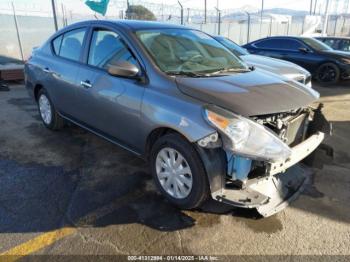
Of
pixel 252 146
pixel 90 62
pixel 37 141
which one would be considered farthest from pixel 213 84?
pixel 37 141

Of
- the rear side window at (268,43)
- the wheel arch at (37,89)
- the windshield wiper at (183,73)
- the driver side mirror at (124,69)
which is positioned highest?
the driver side mirror at (124,69)

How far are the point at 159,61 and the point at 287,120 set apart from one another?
1385 millimetres

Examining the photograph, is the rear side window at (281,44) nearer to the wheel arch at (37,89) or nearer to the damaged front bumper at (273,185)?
the damaged front bumper at (273,185)

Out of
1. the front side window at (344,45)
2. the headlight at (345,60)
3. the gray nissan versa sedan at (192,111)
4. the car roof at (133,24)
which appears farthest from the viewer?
the front side window at (344,45)

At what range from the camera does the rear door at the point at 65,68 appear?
4.21 metres

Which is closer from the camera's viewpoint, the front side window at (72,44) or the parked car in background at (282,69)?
the front side window at (72,44)

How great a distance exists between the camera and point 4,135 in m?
5.07

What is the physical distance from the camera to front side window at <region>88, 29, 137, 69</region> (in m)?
3.55

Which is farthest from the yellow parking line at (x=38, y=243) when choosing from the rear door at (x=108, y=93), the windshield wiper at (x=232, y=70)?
the windshield wiper at (x=232, y=70)

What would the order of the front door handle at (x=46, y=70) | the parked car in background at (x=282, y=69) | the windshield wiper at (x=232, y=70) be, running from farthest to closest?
the parked car in background at (x=282, y=69)
the front door handle at (x=46, y=70)
the windshield wiper at (x=232, y=70)

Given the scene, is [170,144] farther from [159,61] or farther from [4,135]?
[4,135]

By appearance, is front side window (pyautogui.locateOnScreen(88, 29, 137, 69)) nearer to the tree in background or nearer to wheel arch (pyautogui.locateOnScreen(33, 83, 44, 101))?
wheel arch (pyautogui.locateOnScreen(33, 83, 44, 101))

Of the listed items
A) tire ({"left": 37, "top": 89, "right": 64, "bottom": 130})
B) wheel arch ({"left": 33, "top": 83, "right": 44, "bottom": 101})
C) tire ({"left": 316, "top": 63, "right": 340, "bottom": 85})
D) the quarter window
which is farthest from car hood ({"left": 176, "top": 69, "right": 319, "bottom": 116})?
tire ({"left": 316, "top": 63, "right": 340, "bottom": 85})

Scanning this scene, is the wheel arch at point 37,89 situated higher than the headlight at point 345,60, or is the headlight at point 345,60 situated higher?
the wheel arch at point 37,89
